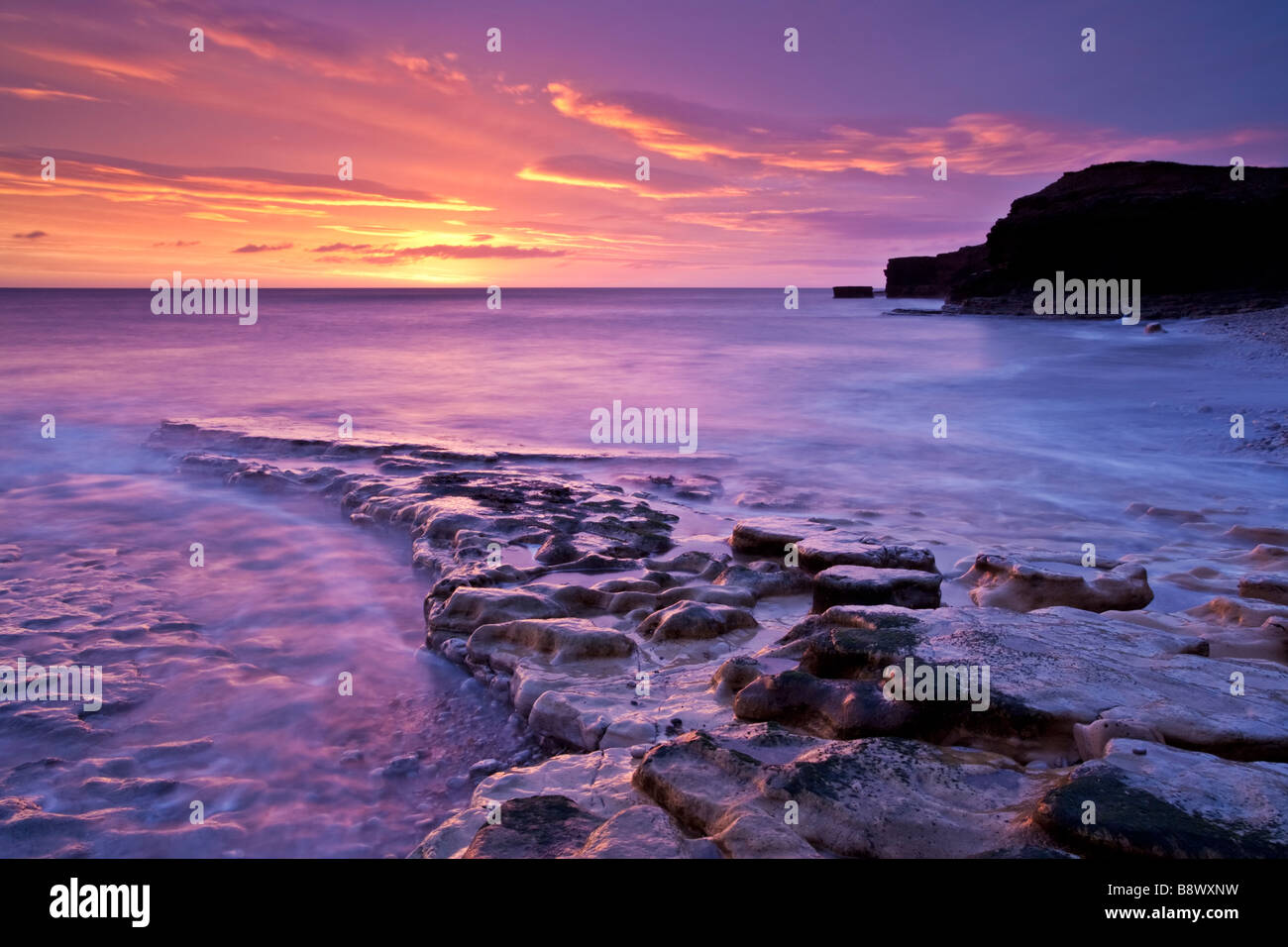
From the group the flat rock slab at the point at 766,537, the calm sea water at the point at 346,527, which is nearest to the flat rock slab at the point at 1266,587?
the calm sea water at the point at 346,527

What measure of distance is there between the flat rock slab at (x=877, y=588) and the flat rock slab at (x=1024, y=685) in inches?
17.9

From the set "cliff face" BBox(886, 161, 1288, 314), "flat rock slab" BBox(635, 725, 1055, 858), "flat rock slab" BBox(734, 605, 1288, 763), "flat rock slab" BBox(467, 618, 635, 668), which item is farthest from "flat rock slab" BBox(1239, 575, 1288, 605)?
"cliff face" BBox(886, 161, 1288, 314)

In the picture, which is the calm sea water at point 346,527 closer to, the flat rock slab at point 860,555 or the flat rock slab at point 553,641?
the flat rock slab at point 553,641

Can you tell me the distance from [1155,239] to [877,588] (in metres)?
49.9

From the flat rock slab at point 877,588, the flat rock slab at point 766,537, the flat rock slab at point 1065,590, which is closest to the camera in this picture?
the flat rock slab at point 877,588

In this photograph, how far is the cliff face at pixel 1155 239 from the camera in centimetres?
4206

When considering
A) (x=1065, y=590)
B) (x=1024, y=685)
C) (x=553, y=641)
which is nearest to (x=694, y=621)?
(x=553, y=641)

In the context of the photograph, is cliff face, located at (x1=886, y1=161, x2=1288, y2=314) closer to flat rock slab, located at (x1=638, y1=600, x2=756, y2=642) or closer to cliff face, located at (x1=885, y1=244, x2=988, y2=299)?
cliff face, located at (x1=885, y1=244, x2=988, y2=299)

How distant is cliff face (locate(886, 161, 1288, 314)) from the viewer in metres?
42.1

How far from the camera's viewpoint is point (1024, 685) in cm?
312

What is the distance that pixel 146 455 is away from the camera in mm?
9617
